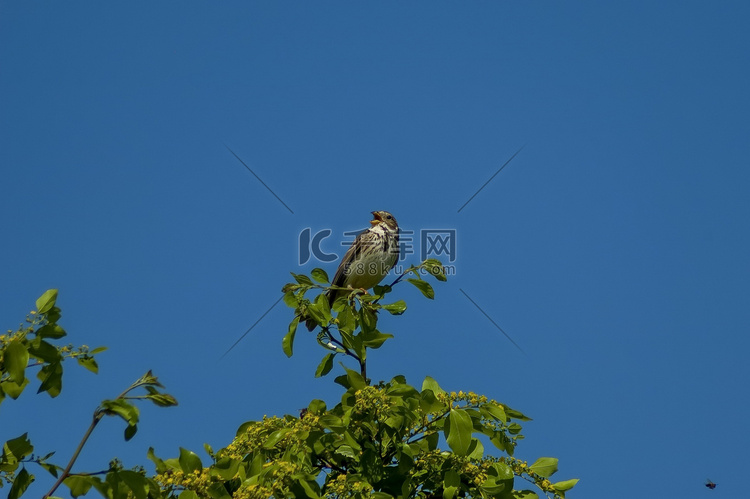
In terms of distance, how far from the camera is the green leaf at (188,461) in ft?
16.7

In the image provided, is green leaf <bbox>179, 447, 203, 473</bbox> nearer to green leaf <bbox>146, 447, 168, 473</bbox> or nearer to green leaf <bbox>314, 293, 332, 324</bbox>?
green leaf <bbox>146, 447, 168, 473</bbox>

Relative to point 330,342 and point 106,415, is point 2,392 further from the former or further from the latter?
point 330,342

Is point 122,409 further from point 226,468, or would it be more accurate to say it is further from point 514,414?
point 514,414

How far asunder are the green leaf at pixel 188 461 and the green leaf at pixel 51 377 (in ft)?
4.44

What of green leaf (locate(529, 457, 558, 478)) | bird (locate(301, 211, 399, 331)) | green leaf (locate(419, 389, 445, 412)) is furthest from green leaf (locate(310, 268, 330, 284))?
bird (locate(301, 211, 399, 331))

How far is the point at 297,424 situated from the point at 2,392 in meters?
1.92

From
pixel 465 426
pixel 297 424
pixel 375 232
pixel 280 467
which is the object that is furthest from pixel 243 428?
pixel 375 232

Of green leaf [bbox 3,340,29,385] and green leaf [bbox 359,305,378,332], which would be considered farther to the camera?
green leaf [bbox 359,305,378,332]

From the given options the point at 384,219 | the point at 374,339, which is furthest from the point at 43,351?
the point at 384,219

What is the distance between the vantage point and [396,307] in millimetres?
5578

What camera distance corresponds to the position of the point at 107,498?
363cm

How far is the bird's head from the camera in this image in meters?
9.44

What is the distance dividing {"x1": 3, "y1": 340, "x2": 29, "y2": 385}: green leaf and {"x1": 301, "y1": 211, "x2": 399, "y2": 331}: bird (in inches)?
208

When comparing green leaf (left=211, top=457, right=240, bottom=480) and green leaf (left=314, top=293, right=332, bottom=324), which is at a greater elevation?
green leaf (left=314, top=293, right=332, bottom=324)
